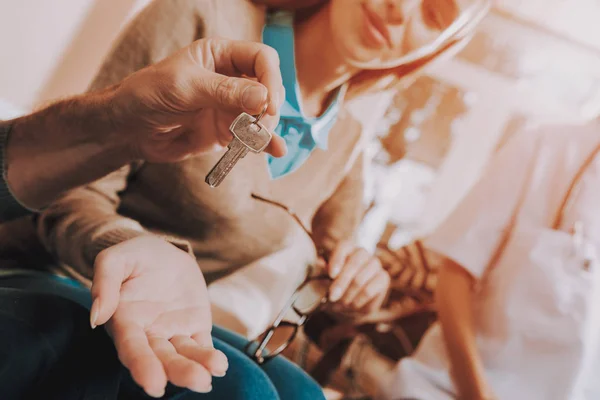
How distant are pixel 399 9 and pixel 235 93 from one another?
0.73 feet

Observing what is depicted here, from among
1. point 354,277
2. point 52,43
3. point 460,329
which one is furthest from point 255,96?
point 460,329

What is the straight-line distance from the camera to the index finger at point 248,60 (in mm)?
227

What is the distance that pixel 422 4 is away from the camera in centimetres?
37

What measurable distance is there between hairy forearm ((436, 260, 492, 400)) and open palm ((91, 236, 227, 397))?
39cm

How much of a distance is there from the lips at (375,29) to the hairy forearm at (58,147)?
0.74 feet

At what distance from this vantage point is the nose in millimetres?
352

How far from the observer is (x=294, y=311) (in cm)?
35

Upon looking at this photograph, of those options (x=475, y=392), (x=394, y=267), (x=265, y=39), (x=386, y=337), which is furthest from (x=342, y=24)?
(x=386, y=337)

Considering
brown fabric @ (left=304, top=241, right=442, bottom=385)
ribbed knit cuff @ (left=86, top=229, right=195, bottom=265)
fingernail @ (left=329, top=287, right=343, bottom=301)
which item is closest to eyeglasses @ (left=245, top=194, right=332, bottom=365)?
fingernail @ (left=329, top=287, right=343, bottom=301)

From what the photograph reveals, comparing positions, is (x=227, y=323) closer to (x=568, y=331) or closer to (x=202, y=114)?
(x=202, y=114)

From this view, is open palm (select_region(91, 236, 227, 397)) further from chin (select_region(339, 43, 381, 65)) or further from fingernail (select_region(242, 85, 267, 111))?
chin (select_region(339, 43, 381, 65))

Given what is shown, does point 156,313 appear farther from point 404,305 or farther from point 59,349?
point 404,305

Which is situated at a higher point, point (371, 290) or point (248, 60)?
point (248, 60)

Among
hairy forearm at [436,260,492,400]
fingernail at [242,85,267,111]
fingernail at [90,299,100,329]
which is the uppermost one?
fingernail at [242,85,267,111]
